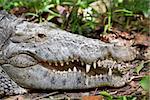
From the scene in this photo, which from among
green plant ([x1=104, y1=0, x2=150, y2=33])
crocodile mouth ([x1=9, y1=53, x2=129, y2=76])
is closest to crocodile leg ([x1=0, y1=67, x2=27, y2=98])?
crocodile mouth ([x1=9, y1=53, x2=129, y2=76])

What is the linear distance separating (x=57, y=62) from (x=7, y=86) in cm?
59

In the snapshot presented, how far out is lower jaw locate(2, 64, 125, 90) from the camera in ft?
13.2

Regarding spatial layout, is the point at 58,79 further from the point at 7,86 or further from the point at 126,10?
the point at 126,10

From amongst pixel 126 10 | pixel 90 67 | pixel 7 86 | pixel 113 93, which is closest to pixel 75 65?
pixel 90 67

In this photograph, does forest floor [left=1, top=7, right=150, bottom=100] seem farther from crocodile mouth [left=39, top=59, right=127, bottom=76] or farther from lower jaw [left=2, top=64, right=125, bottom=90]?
crocodile mouth [left=39, top=59, right=127, bottom=76]

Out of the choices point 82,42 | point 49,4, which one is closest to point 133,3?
point 49,4

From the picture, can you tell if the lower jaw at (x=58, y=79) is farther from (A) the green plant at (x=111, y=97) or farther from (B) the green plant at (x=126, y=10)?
(B) the green plant at (x=126, y=10)

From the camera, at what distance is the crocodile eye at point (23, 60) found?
411cm

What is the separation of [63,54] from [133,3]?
240 centimetres

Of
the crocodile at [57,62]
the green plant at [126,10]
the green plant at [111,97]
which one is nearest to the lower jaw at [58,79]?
the crocodile at [57,62]

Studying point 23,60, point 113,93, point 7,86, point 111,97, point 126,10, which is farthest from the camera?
point 126,10

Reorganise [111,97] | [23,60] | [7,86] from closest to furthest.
→ [111,97], [23,60], [7,86]

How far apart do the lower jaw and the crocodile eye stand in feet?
0.13

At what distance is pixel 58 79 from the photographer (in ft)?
13.3
